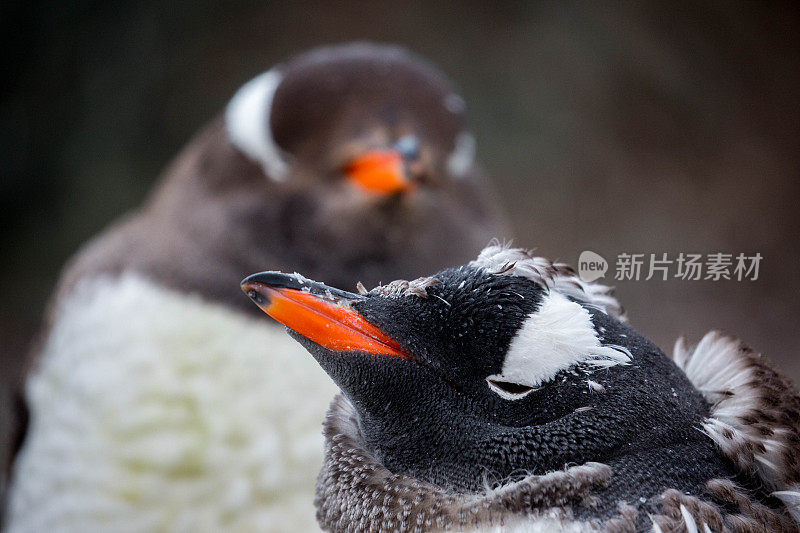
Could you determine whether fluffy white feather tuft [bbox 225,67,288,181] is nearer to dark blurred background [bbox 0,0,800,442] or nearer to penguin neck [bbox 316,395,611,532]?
penguin neck [bbox 316,395,611,532]

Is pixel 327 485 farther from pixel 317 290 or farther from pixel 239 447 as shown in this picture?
pixel 239 447

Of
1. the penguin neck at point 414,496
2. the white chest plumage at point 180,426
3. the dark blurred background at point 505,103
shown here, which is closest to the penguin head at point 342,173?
the white chest plumage at point 180,426

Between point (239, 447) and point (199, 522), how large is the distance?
0.16 meters

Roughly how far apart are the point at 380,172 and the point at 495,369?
77 cm

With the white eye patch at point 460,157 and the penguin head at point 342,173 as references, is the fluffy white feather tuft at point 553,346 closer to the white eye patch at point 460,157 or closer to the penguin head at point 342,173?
the penguin head at point 342,173

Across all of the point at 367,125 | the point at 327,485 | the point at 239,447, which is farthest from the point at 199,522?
the point at 327,485

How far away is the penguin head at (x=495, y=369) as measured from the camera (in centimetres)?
66

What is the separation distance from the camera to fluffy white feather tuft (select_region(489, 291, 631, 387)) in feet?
2.16

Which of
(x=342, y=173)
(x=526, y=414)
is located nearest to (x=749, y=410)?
(x=526, y=414)

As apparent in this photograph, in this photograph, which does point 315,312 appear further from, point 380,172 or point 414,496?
point 380,172

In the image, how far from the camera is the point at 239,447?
1.60m

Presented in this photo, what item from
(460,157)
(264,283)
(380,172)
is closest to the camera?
(264,283)

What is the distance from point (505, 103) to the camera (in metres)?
4.02

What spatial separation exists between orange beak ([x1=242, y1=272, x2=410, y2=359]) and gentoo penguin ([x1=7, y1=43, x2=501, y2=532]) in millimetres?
831
